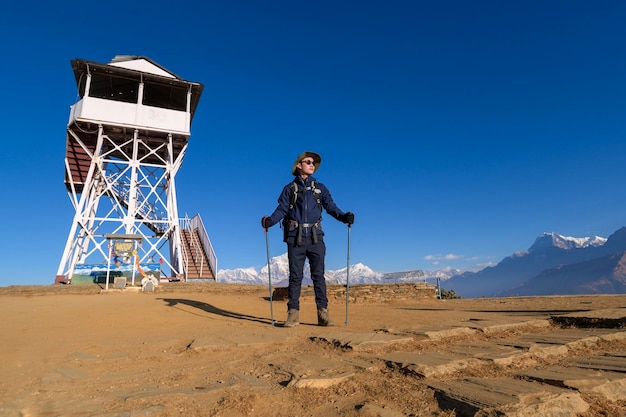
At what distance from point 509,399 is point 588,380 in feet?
2.26

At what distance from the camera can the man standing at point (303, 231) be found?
5.03 meters

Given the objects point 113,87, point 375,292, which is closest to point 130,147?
point 113,87

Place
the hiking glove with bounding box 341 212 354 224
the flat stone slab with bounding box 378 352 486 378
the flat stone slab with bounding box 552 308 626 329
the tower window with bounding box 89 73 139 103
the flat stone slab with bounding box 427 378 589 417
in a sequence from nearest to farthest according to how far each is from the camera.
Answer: the flat stone slab with bounding box 427 378 589 417 < the flat stone slab with bounding box 378 352 486 378 < the flat stone slab with bounding box 552 308 626 329 < the hiking glove with bounding box 341 212 354 224 < the tower window with bounding box 89 73 139 103

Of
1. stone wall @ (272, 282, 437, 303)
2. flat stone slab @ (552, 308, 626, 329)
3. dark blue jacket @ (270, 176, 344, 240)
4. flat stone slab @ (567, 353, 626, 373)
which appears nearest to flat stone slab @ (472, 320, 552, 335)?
flat stone slab @ (552, 308, 626, 329)

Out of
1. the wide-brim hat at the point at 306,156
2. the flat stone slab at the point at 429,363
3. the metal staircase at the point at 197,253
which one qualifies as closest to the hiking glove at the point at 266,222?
the wide-brim hat at the point at 306,156

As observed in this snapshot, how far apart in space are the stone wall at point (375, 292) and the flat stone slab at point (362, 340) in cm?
709

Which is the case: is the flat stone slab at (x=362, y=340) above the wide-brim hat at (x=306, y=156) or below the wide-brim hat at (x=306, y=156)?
below

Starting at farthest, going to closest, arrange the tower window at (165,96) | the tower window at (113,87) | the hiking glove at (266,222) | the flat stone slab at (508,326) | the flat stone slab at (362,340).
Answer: the tower window at (165,96) < the tower window at (113,87) < the hiking glove at (266,222) < the flat stone slab at (508,326) < the flat stone slab at (362,340)

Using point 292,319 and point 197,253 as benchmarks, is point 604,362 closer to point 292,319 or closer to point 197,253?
point 292,319

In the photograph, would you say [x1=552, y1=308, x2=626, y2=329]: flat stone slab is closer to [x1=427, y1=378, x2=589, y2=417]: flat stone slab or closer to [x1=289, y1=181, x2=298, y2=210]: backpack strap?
[x1=427, y1=378, x2=589, y2=417]: flat stone slab

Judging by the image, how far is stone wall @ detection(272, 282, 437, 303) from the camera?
11.0 m

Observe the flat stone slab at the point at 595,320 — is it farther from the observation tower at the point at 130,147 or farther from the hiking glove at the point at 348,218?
the observation tower at the point at 130,147

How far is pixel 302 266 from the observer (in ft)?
16.8

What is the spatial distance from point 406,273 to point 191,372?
2198 centimetres
